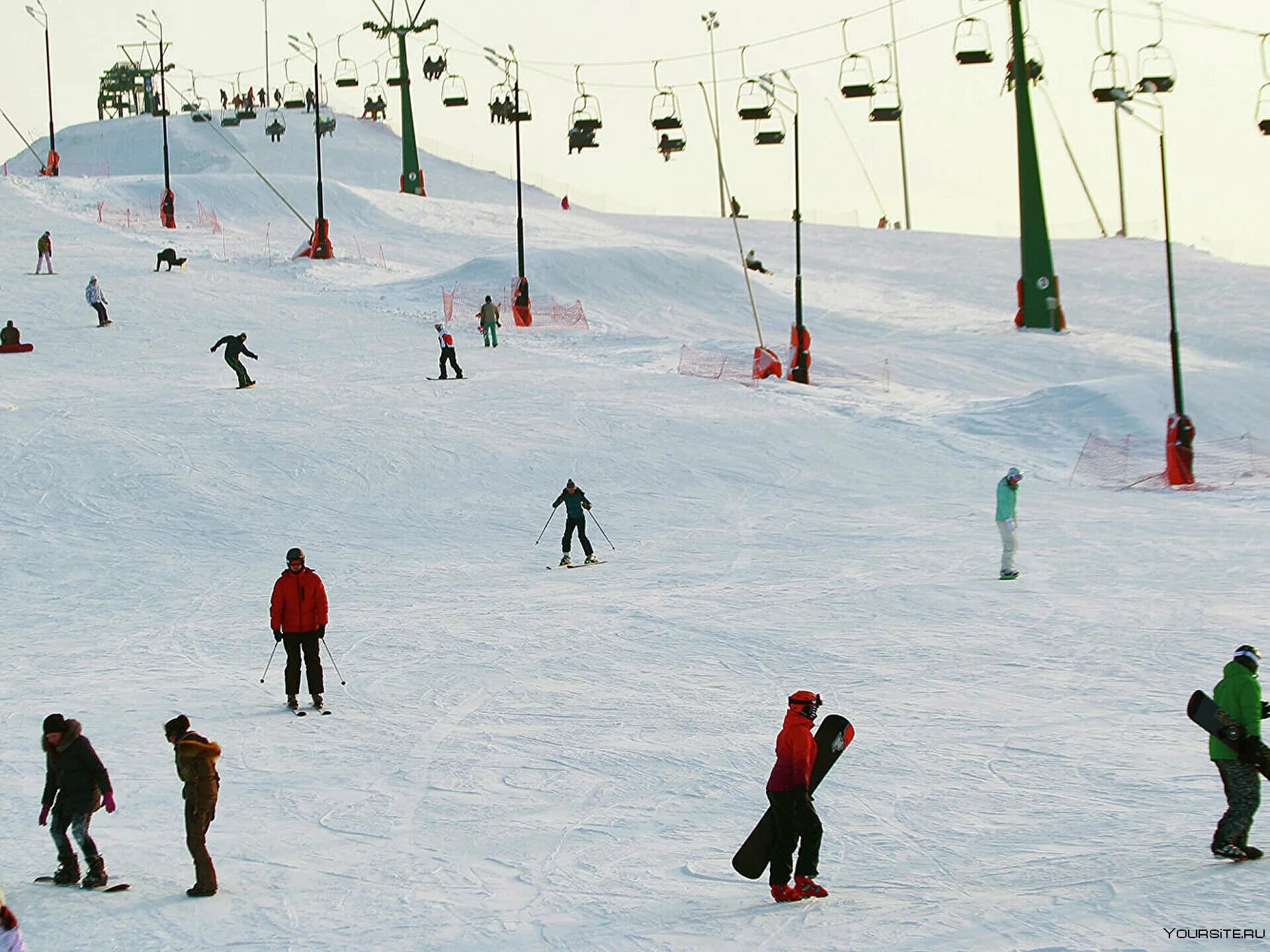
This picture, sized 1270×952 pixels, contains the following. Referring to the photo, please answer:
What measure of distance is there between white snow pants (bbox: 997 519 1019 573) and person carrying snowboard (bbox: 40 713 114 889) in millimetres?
11451

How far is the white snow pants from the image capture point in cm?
1750

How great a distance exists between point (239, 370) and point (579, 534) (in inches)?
455

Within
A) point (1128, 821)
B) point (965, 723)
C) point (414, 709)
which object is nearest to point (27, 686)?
point (414, 709)

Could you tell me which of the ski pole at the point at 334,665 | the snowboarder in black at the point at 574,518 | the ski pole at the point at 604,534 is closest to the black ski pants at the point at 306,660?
the ski pole at the point at 334,665

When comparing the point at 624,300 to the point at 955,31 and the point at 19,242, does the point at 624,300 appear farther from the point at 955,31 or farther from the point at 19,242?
the point at 19,242

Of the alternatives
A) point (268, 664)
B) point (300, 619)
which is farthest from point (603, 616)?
point (300, 619)

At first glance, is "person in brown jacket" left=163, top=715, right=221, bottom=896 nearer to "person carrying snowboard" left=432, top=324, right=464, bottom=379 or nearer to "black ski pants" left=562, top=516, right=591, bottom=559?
"black ski pants" left=562, top=516, right=591, bottom=559

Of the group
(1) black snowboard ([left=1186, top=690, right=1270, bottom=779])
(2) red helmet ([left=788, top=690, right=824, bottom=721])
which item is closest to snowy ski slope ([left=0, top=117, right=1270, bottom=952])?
(1) black snowboard ([left=1186, top=690, right=1270, bottom=779])

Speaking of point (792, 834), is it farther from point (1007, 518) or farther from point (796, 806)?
point (1007, 518)

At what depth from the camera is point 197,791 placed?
8422mm

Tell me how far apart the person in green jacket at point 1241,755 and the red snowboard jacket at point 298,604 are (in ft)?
23.4

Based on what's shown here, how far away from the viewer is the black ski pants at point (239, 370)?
28453 mm

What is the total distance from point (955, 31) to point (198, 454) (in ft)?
72.6

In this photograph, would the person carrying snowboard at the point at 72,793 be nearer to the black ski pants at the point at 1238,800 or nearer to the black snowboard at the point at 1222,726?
the black snowboard at the point at 1222,726
